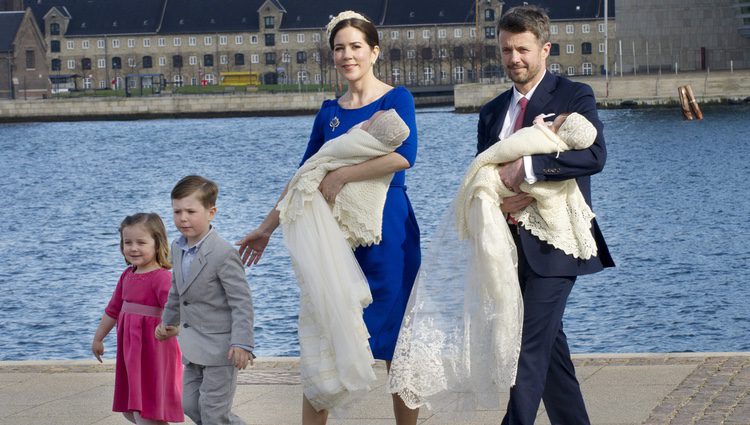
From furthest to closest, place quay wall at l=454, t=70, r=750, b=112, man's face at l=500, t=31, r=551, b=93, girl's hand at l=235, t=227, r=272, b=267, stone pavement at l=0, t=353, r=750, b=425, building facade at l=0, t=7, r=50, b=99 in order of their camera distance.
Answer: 1. building facade at l=0, t=7, r=50, b=99
2. quay wall at l=454, t=70, r=750, b=112
3. stone pavement at l=0, t=353, r=750, b=425
4. girl's hand at l=235, t=227, r=272, b=267
5. man's face at l=500, t=31, r=551, b=93

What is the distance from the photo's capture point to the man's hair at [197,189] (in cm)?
558

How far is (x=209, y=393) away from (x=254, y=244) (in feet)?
2.11

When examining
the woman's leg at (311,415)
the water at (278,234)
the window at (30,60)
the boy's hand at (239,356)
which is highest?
the window at (30,60)

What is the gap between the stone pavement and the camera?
672 cm

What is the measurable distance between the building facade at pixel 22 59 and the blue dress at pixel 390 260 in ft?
380

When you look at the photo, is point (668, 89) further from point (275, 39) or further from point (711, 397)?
point (711, 397)

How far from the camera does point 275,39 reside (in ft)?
446

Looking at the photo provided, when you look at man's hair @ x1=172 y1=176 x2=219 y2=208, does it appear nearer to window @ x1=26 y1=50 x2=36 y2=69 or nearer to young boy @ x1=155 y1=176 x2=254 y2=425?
young boy @ x1=155 y1=176 x2=254 y2=425

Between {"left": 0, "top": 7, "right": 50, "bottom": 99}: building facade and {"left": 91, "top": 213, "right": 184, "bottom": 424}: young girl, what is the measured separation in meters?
115

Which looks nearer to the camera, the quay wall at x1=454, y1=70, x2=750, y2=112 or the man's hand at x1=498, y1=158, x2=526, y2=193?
the man's hand at x1=498, y1=158, x2=526, y2=193

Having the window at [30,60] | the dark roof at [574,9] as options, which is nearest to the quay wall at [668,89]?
the dark roof at [574,9]

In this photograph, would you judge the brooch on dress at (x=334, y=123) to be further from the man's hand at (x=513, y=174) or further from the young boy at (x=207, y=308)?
the man's hand at (x=513, y=174)

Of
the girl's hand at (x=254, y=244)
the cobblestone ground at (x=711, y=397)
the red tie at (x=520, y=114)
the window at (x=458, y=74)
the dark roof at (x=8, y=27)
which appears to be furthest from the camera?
the window at (x=458, y=74)

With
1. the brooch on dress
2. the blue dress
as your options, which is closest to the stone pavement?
the blue dress
